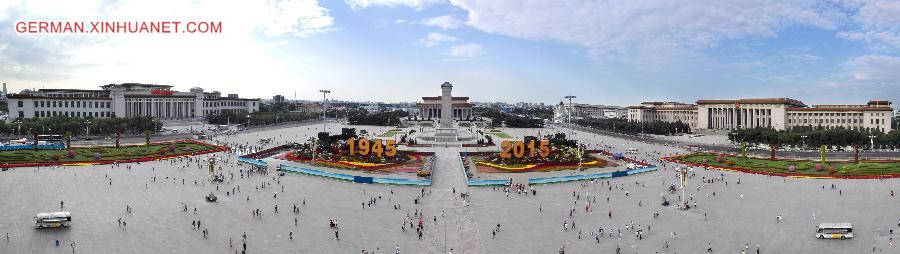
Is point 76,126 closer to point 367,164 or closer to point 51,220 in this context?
point 367,164

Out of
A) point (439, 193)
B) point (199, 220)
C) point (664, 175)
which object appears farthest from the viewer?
point (664, 175)

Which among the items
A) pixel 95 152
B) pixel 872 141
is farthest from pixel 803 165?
pixel 95 152

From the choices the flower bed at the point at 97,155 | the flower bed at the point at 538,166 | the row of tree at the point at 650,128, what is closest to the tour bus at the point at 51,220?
the flower bed at the point at 97,155

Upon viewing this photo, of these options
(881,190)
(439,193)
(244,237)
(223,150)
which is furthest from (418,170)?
(881,190)

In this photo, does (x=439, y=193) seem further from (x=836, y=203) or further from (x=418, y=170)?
(x=836, y=203)

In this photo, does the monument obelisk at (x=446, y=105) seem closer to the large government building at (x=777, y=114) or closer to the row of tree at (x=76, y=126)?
the row of tree at (x=76, y=126)
